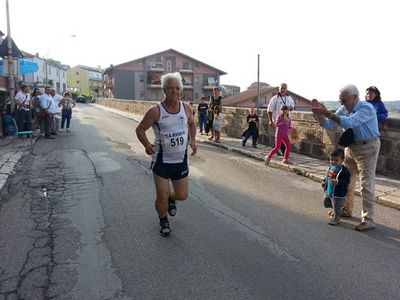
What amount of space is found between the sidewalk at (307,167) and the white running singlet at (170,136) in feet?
12.1

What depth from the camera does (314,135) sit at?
9594 mm

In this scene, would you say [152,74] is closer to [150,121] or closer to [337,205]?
[337,205]

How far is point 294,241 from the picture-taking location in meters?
4.33

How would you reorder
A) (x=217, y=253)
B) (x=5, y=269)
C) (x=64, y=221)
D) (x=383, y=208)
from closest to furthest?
1. (x=5, y=269)
2. (x=217, y=253)
3. (x=64, y=221)
4. (x=383, y=208)

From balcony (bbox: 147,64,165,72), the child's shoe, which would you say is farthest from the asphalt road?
balcony (bbox: 147,64,165,72)

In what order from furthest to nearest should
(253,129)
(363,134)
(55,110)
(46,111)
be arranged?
(55,110) < (46,111) < (253,129) < (363,134)

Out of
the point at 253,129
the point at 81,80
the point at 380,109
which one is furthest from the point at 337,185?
the point at 81,80

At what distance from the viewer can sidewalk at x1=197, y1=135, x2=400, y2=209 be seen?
6.05 m

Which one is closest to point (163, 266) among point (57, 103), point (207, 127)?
point (207, 127)

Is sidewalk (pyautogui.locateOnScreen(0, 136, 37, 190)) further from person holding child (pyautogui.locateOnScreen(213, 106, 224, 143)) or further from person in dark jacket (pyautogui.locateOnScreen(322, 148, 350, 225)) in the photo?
person holding child (pyautogui.locateOnScreen(213, 106, 224, 143))

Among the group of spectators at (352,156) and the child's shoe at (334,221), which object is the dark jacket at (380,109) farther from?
the child's shoe at (334,221)

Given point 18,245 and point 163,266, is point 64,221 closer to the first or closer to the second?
point 18,245

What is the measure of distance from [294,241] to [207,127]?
10120 millimetres

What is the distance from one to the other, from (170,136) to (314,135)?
6.32 metres
